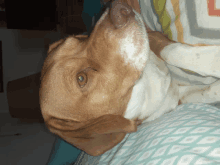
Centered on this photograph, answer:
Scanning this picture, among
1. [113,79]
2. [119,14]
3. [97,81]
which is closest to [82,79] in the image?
[97,81]

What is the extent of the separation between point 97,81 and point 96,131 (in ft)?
1.46

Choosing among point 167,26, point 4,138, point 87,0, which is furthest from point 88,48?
point 4,138

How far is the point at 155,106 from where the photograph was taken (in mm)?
1790

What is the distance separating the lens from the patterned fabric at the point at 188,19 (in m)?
1.15

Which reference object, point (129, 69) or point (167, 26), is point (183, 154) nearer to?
point (129, 69)

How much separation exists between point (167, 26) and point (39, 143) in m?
3.82

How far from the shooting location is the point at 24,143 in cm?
391

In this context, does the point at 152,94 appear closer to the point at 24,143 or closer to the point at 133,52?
the point at 133,52

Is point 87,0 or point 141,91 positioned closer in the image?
point 141,91

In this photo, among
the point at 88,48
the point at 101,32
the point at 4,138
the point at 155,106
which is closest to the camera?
the point at 101,32

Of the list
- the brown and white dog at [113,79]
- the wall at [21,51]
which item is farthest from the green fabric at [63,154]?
the wall at [21,51]

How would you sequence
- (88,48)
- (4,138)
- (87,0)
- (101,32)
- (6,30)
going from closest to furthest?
(101,32), (88,48), (87,0), (4,138), (6,30)

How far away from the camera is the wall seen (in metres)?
5.24

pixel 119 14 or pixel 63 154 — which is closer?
pixel 119 14
